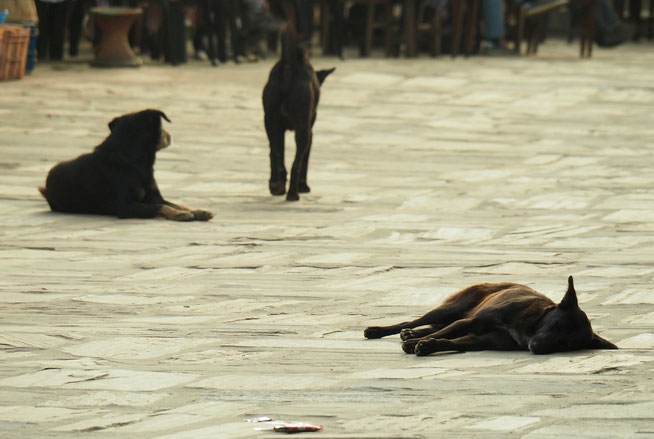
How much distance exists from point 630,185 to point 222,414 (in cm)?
631

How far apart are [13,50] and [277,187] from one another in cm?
666

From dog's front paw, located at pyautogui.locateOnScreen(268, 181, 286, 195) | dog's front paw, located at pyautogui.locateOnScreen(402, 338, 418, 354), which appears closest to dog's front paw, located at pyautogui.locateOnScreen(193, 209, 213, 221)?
dog's front paw, located at pyautogui.locateOnScreen(268, 181, 286, 195)

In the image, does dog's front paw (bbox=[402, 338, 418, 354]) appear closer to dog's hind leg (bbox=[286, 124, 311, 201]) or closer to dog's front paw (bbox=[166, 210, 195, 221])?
dog's front paw (bbox=[166, 210, 195, 221])

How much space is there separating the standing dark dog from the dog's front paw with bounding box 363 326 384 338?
3.72m

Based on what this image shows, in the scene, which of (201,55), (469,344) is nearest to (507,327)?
(469,344)

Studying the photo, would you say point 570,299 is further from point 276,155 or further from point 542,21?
point 542,21

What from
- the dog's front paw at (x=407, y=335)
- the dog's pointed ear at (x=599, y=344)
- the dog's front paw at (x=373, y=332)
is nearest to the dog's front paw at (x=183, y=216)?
the dog's front paw at (x=373, y=332)

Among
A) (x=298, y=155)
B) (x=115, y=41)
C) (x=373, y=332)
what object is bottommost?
(x=373, y=332)

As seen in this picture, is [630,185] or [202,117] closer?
[630,185]

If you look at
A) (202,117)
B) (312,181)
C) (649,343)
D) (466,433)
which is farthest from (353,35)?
(466,433)

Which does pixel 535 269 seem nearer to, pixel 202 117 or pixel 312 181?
pixel 312 181

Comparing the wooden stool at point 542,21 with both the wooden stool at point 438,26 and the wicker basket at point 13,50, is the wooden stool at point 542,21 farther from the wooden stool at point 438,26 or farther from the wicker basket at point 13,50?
the wicker basket at point 13,50

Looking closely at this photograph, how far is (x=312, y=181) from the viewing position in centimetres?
1008

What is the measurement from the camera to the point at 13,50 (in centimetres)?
1494
